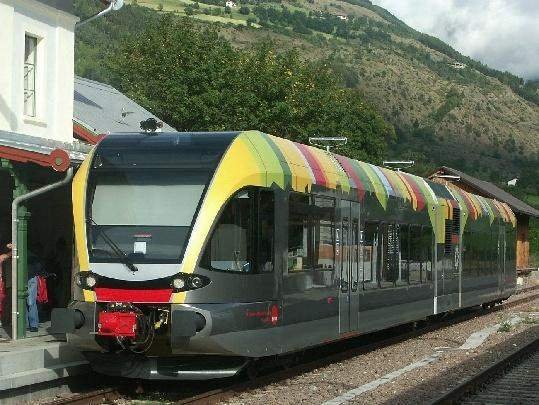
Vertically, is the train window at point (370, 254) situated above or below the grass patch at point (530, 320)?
above

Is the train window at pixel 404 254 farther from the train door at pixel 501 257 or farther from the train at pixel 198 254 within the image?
the train door at pixel 501 257

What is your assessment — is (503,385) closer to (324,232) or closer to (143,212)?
(324,232)

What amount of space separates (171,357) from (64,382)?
1582 millimetres

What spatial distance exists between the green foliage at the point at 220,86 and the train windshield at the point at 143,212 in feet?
124

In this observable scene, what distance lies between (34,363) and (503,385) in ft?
19.2

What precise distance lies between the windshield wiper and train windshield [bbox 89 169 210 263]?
1 centimetres

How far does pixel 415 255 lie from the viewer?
19344mm

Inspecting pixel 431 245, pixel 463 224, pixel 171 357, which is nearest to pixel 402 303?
pixel 431 245

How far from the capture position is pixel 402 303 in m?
18.4

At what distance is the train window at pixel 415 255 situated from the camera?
1912 cm

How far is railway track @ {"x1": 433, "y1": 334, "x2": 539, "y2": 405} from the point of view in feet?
39.0

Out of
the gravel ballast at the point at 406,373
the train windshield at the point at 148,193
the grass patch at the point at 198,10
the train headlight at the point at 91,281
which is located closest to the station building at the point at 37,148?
the train windshield at the point at 148,193

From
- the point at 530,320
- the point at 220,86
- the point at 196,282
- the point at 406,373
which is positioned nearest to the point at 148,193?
the point at 196,282

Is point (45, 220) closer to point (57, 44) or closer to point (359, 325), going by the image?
point (57, 44)
